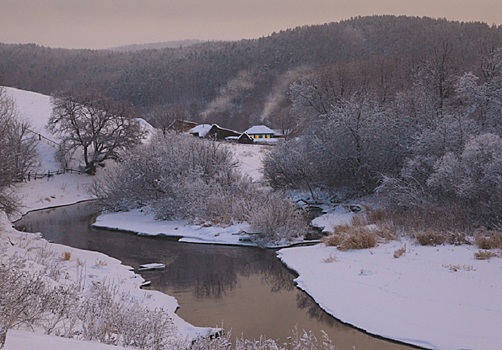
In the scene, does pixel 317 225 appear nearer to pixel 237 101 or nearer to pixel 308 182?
pixel 308 182

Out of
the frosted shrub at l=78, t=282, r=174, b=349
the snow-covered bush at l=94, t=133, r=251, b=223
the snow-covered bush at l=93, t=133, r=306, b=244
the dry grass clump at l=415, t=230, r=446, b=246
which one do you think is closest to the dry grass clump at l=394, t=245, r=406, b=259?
the dry grass clump at l=415, t=230, r=446, b=246

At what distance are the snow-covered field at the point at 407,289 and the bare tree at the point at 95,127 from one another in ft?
76.5

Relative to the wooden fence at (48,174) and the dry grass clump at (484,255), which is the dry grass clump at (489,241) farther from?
the wooden fence at (48,174)

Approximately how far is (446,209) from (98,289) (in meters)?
13.6

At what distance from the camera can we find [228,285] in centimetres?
1588

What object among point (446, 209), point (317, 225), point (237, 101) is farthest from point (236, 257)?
point (237, 101)

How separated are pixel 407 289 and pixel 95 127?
110 ft

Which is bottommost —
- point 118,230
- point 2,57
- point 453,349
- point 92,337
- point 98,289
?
point 118,230

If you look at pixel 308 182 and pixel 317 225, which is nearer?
pixel 317 225

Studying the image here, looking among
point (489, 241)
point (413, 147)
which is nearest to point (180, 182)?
point (413, 147)

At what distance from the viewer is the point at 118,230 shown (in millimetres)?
26156

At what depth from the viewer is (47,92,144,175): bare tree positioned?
136 feet

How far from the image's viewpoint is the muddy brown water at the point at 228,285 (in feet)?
39.2

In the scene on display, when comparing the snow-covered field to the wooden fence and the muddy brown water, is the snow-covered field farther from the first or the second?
the wooden fence
